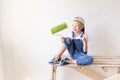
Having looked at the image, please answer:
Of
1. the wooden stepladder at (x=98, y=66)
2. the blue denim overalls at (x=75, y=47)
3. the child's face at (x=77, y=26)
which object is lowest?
the wooden stepladder at (x=98, y=66)

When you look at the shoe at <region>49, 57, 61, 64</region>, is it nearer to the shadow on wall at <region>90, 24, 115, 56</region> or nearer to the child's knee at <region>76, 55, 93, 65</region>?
the child's knee at <region>76, 55, 93, 65</region>

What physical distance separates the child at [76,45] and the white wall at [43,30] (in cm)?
→ 16

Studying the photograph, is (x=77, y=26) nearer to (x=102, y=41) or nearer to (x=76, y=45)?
(x=76, y=45)

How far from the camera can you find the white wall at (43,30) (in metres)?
1.72

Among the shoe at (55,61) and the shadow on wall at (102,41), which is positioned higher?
the shadow on wall at (102,41)

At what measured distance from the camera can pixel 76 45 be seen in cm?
163

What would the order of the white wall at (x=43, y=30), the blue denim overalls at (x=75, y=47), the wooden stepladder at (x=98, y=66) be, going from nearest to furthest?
the wooden stepladder at (x=98, y=66) < the blue denim overalls at (x=75, y=47) < the white wall at (x=43, y=30)

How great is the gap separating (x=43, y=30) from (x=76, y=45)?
12.8 inches

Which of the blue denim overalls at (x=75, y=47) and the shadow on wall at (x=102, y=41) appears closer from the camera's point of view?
the blue denim overalls at (x=75, y=47)

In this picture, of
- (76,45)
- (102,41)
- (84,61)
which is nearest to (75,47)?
(76,45)

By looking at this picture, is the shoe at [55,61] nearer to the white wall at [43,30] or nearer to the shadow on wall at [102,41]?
the white wall at [43,30]

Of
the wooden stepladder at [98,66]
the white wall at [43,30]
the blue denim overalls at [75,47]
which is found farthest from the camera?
the white wall at [43,30]

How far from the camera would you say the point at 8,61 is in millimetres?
1845

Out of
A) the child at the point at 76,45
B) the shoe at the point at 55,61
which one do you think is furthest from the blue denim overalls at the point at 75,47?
the shoe at the point at 55,61
